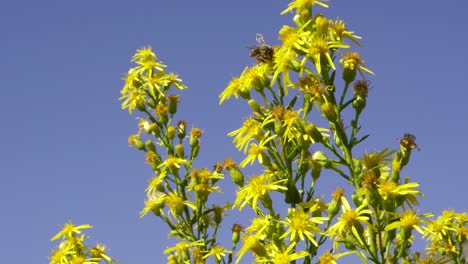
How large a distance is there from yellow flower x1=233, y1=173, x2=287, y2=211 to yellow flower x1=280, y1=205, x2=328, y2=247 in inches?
8.6

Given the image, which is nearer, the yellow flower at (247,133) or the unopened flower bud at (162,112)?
the yellow flower at (247,133)

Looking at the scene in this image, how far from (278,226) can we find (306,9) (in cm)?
143

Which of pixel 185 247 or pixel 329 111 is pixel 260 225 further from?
pixel 185 247

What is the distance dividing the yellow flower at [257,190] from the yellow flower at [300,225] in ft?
0.72

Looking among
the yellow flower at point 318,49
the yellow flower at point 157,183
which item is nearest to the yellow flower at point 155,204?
the yellow flower at point 157,183

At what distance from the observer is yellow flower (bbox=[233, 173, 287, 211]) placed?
425cm

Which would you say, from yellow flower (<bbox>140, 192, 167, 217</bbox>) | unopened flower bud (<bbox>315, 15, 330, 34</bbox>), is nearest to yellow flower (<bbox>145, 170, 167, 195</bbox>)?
yellow flower (<bbox>140, 192, 167, 217</bbox>)

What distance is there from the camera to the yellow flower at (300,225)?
3.96 m

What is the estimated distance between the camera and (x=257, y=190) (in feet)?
14.2

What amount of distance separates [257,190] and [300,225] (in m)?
0.46

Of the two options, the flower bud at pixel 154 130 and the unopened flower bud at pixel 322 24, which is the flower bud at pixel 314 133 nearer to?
the unopened flower bud at pixel 322 24

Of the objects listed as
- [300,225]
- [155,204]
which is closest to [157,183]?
[155,204]

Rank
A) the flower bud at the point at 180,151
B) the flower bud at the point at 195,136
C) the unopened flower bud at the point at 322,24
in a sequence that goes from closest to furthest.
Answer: the unopened flower bud at the point at 322,24, the flower bud at the point at 180,151, the flower bud at the point at 195,136

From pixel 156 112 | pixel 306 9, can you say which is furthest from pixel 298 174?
pixel 156 112
